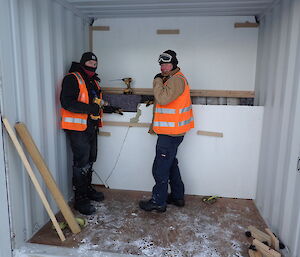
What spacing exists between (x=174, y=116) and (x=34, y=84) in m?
1.37

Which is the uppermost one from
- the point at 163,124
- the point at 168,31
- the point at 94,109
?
the point at 168,31

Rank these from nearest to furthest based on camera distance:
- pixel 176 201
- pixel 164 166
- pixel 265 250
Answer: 1. pixel 265 250
2. pixel 164 166
3. pixel 176 201

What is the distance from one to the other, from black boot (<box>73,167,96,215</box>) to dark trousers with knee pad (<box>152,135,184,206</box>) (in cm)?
75

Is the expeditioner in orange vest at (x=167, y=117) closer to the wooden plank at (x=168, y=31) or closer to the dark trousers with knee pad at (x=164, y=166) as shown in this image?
the dark trousers with knee pad at (x=164, y=166)

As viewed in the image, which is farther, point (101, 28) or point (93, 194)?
point (101, 28)

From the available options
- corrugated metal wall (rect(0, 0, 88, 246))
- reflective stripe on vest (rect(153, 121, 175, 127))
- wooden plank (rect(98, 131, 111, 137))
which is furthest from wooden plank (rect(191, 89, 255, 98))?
corrugated metal wall (rect(0, 0, 88, 246))

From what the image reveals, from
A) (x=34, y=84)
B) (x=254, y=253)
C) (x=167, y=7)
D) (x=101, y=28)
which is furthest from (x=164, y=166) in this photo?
(x=101, y=28)

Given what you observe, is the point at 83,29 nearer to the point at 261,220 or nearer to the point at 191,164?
the point at 191,164

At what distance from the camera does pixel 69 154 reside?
3.14 meters

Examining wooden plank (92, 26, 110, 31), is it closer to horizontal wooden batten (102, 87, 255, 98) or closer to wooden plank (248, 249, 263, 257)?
horizontal wooden batten (102, 87, 255, 98)

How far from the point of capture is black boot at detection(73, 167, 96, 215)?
2.85 meters

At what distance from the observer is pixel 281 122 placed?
2.46 meters

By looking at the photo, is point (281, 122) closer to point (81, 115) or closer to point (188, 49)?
point (188, 49)

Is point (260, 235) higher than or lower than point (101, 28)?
lower
